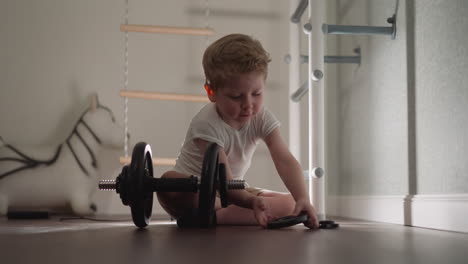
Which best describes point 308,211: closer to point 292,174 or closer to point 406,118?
point 292,174

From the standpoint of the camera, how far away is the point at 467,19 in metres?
1.05

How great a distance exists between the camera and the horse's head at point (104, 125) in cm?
213

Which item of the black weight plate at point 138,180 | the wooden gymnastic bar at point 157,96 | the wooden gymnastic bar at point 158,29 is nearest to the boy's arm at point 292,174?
the black weight plate at point 138,180

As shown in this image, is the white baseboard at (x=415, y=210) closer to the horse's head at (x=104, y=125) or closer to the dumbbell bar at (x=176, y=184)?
the dumbbell bar at (x=176, y=184)

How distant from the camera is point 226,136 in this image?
126cm

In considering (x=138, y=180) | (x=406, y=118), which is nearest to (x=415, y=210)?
(x=406, y=118)

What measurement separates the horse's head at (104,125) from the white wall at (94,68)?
0.24 feet

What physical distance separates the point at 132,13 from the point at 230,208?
55.3 inches

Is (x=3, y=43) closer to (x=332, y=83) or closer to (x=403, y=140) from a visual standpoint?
(x=332, y=83)

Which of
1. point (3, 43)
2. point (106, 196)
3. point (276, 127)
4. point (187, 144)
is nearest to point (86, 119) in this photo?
point (106, 196)

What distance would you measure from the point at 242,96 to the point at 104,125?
1.14 metres

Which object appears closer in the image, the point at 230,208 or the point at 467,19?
the point at 467,19

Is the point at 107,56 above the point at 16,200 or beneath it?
above

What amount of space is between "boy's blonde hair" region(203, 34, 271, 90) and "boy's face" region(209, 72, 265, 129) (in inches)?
0.5
